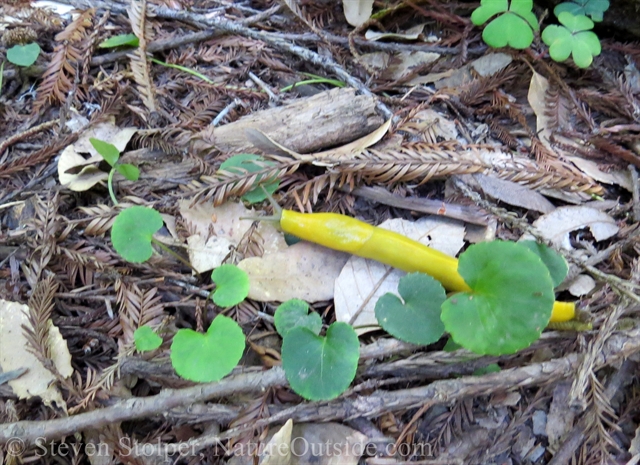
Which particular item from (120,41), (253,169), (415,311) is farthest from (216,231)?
(120,41)

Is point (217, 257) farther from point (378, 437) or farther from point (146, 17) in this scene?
point (146, 17)

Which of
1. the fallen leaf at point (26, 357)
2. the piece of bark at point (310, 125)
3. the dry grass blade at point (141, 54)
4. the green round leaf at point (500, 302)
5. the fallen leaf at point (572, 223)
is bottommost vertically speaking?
the fallen leaf at point (26, 357)

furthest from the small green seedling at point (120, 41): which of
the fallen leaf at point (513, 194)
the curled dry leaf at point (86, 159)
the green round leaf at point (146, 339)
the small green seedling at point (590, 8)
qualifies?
the small green seedling at point (590, 8)

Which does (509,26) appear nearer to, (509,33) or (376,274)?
(509,33)

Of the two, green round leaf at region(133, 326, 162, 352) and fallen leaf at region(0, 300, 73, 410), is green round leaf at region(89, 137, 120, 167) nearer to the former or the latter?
fallen leaf at region(0, 300, 73, 410)

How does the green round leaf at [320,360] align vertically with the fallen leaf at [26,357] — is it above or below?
above

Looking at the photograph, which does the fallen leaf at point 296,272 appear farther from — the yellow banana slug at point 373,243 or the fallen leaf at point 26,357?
the fallen leaf at point 26,357
